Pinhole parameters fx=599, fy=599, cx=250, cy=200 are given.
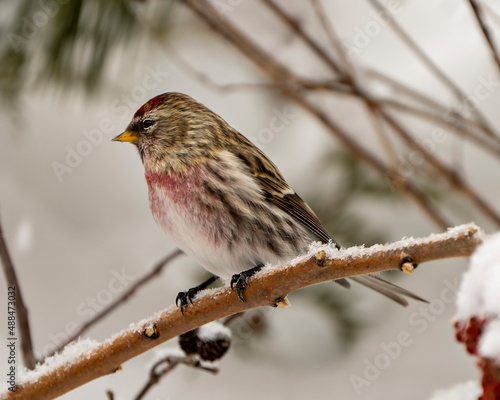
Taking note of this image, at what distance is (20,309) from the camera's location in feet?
3.76

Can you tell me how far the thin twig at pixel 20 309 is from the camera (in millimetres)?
1104

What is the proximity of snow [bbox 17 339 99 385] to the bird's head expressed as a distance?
0.44 m

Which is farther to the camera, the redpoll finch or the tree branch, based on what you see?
the redpoll finch

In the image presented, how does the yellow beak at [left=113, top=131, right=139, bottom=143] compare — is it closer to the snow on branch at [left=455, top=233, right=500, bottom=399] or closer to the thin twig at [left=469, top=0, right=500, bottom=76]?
the thin twig at [left=469, top=0, right=500, bottom=76]

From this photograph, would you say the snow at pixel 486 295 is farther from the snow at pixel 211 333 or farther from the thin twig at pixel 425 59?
the thin twig at pixel 425 59

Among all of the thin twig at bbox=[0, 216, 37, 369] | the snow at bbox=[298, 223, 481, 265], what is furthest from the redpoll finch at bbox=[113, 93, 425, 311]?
the snow at bbox=[298, 223, 481, 265]

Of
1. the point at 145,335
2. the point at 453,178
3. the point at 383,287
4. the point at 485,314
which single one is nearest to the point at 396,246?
the point at 485,314

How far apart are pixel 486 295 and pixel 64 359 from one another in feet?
2.67

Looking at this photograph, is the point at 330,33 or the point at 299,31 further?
the point at 299,31

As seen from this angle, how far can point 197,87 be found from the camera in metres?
2.29

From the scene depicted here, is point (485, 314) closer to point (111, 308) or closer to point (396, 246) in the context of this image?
point (396, 246)

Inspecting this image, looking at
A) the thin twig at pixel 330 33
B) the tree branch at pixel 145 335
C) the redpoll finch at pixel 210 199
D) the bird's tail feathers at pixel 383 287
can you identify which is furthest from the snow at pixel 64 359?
the thin twig at pixel 330 33

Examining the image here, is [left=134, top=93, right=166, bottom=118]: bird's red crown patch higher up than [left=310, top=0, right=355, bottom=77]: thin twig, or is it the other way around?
[left=310, top=0, right=355, bottom=77]: thin twig

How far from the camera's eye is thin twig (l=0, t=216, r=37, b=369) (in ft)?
3.62
